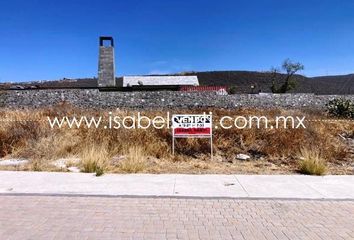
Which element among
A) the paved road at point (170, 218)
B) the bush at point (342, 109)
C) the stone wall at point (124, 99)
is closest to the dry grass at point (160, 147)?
the paved road at point (170, 218)

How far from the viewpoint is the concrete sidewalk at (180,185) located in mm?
7379

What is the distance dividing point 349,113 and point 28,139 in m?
14.6

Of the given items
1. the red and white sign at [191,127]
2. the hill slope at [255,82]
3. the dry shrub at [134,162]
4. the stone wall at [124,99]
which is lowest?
the dry shrub at [134,162]

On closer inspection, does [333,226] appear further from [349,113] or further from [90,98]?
[90,98]

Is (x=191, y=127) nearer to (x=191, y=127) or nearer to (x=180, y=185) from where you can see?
(x=191, y=127)

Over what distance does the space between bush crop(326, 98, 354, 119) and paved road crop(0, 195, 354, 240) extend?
1334 cm

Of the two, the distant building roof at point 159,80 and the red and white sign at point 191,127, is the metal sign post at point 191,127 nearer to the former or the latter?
the red and white sign at point 191,127

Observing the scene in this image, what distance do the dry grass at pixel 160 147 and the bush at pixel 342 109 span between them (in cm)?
643

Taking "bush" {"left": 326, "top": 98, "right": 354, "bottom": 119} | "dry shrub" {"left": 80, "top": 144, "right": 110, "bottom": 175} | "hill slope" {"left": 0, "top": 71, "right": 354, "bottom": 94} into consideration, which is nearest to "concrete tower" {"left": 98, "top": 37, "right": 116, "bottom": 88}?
"hill slope" {"left": 0, "top": 71, "right": 354, "bottom": 94}

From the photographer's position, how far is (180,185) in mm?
8094

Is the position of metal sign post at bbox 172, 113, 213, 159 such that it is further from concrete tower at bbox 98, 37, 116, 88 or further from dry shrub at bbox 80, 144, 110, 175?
concrete tower at bbox 98, 37, 116, 88

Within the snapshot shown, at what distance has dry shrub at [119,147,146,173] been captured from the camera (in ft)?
31.2

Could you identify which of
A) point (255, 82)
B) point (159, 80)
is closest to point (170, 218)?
point (159, 80)

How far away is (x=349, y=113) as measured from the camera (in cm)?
1902
